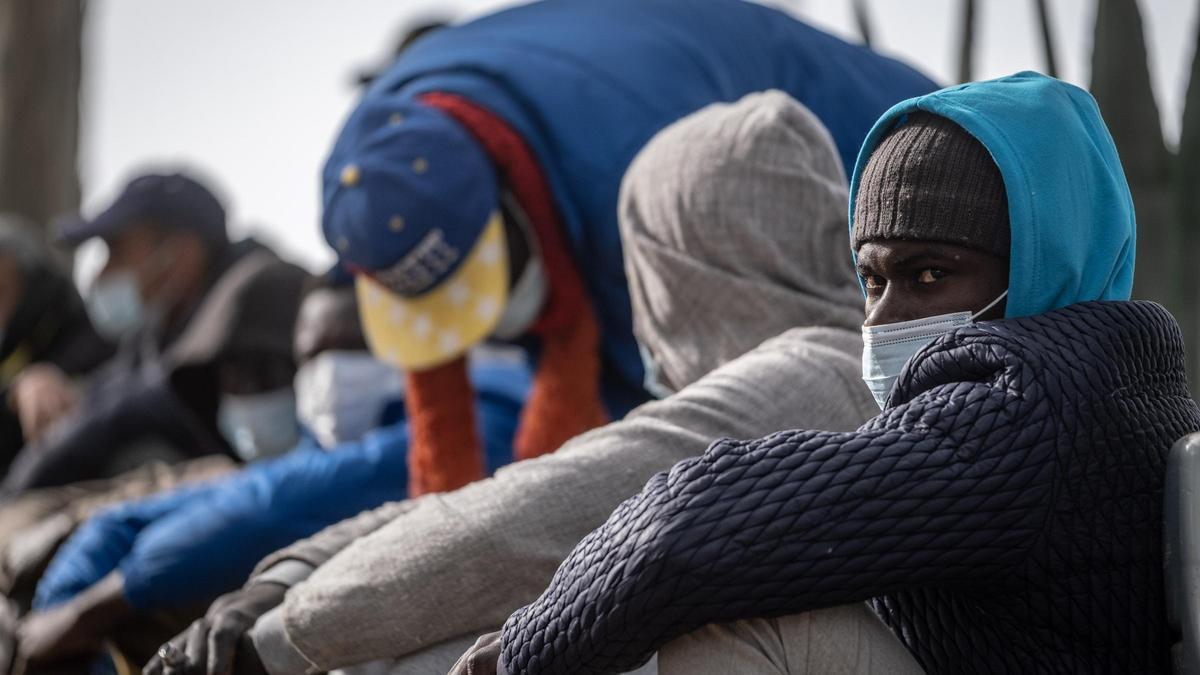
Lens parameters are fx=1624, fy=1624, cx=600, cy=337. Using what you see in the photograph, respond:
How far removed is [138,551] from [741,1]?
189cm

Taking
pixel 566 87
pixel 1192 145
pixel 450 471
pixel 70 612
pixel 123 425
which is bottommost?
pixel 123 425

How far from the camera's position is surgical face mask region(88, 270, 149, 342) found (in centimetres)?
605

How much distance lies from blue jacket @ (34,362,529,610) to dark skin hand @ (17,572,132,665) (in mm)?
34

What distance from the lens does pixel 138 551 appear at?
3.70 m

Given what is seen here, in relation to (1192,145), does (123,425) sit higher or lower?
lower

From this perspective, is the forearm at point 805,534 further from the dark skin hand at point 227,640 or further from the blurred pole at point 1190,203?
the blurred pole at point 1190,203

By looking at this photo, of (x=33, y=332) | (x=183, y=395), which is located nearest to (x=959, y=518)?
(x=183, y=395)

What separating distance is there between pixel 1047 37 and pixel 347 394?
233 centimetres

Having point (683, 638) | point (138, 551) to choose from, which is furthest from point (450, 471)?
point (683, 638)

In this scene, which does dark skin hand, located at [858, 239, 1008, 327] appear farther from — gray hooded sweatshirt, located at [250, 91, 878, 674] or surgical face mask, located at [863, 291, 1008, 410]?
gray hooded sweatshirt, located at [250, 91, 878, 674]

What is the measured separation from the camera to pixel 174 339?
18.7 ft

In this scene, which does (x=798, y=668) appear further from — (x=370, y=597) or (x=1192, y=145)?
(x=1192, y=145)

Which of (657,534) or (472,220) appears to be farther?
(472,220)

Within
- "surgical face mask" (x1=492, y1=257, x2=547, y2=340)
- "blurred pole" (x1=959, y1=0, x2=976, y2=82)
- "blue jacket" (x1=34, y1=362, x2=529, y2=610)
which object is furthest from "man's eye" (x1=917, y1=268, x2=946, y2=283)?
"blurred pole" (x1=959, y1=0, x2=976, y2=82)
